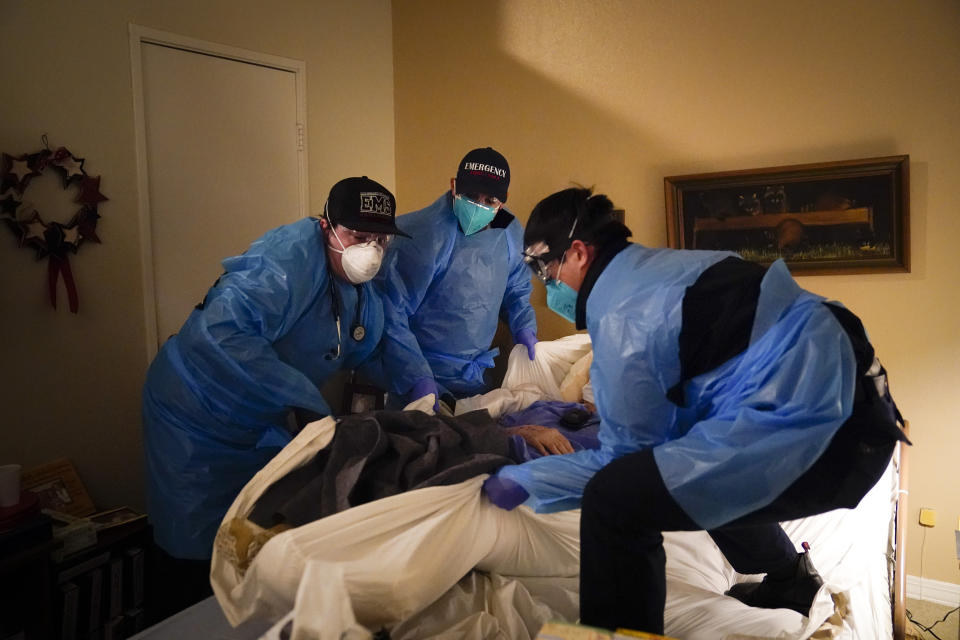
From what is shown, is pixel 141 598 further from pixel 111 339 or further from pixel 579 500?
pixel 579 500

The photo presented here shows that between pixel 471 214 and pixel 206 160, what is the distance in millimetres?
1223

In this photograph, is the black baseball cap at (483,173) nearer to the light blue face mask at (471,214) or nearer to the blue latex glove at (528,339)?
the light blue face mask at (471,214)

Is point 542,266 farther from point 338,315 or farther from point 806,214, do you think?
point 806,214

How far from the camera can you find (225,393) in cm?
169

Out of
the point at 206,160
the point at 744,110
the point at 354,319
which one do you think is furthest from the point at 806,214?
the point at 206,160

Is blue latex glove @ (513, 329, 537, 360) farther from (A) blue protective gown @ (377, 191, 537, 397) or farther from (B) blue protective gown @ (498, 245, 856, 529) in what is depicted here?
(B) blue protective gown @ (498, 245, 856, 529)

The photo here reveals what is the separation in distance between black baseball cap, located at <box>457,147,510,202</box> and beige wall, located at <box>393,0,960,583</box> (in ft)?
2.08

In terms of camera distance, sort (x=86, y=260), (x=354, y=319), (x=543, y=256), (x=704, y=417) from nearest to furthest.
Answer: (x=704, y=417) → (x=543, y=256) → (x=354, y=319) → (x=86, y=260)

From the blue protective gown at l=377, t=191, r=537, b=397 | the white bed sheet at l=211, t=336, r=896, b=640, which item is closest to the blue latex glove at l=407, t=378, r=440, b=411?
the blue protective gown at l=377, t=191, r=537, b=397

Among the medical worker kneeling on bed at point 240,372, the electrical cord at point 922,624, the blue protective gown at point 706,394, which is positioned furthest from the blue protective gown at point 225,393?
the electrical cord at point 922,624

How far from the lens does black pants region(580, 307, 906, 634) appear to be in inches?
42.8

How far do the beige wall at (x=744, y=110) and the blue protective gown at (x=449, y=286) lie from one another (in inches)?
21.7

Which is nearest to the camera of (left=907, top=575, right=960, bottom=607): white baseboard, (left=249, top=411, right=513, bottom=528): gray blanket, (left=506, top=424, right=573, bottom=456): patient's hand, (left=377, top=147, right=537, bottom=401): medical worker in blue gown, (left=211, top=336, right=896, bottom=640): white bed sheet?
(left=211, top=336, right=896, bottom=640): white bed sheet

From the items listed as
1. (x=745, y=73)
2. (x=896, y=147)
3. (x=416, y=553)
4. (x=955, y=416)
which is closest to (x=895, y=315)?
(x=955, y=416)
